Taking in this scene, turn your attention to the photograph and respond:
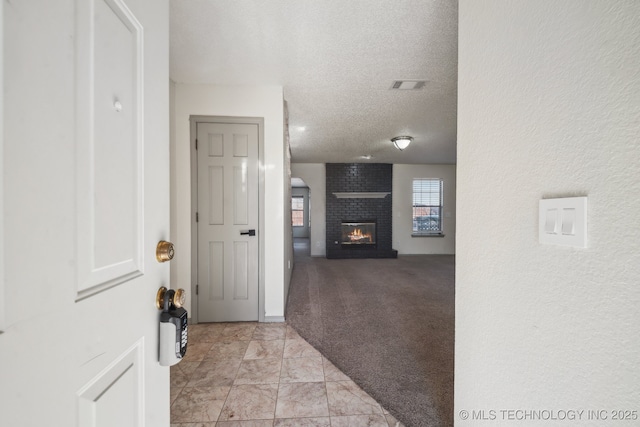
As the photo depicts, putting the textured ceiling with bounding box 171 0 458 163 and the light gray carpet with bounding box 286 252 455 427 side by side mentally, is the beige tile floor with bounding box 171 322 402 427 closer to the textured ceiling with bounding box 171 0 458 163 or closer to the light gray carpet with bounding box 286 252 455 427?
the light gray carpet with bounding box 286 252 455 427

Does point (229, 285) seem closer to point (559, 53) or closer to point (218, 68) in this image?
point (218, 68)

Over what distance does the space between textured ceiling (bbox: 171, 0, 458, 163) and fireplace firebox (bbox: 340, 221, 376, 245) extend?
3.55m

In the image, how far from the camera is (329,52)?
215cm

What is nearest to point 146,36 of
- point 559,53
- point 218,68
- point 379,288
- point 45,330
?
point 45,330

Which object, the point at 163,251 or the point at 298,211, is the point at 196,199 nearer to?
the point at 163,251

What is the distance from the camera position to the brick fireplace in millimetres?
6922

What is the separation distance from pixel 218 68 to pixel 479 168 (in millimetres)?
2387

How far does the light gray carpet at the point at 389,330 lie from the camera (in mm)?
1658

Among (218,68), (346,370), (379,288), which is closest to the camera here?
(346,370)

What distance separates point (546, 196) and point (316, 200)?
20.9 feet

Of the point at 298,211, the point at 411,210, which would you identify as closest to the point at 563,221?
the point at 411,210

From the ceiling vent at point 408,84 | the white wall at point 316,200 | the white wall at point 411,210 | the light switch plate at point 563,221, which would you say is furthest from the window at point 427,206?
the light switch plate at point 563,221

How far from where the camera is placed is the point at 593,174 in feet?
2.01

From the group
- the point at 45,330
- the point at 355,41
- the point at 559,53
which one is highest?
the point at 355,41
